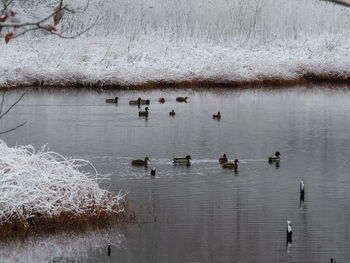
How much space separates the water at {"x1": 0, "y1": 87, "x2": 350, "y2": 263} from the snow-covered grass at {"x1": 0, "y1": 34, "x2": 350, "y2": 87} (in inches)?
79.3

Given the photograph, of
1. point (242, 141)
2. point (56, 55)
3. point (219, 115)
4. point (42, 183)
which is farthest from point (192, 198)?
point (56, 55)

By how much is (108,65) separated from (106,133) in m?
14.6

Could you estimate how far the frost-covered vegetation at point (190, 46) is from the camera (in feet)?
121

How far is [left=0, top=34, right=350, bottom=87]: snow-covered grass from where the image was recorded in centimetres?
3653

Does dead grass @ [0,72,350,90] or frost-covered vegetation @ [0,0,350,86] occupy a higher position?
frost-covered vegetation @ [0,0,350,86]

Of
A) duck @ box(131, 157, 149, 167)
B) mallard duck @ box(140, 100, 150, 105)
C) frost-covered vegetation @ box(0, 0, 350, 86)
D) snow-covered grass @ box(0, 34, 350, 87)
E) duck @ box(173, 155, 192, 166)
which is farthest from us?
frost-covered vegetation @ box(0, 0, 350, 86)

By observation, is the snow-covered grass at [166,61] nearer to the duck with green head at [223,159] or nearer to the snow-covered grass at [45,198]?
the duck with green head at [223,159]

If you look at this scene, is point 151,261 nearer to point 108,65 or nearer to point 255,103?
point 255,103

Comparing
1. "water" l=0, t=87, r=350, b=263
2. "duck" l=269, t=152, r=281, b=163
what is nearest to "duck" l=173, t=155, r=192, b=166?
"water" l=0, t=87, r=350, b=263

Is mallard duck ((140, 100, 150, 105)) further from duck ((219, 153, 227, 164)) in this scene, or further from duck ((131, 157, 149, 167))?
duck ((131, 157, 149, 167))

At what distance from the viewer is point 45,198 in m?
12.2

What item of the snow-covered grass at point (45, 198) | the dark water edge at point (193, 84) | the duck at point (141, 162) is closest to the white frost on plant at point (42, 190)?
the snow-covered grass at point (45, 198)

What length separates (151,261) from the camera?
11094mm

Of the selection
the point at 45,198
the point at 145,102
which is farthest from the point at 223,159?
the point at 145,102
